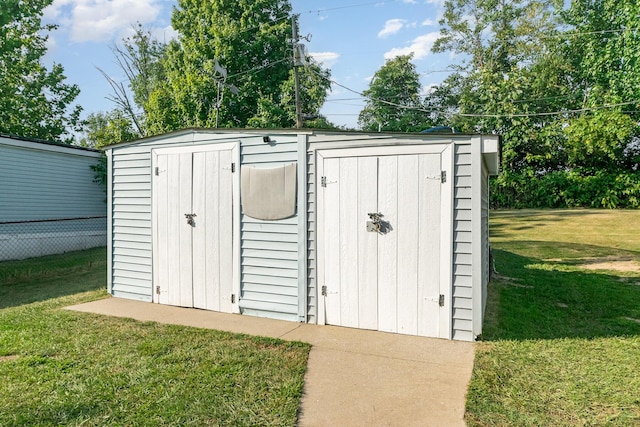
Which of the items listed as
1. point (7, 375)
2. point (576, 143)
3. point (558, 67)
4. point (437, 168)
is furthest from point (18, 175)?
point (558, 67)

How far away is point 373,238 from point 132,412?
8.03 ft

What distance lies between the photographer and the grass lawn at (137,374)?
2410 millimetres

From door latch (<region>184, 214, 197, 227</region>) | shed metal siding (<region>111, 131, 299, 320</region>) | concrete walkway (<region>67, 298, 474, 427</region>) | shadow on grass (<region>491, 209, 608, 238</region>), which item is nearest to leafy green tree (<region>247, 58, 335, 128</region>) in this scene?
shadow on grass (<region>491, 209, 608, 238</region>)

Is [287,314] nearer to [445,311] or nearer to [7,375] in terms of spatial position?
[445,311]

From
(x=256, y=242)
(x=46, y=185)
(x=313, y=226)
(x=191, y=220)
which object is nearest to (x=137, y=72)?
(x=46, y=185)

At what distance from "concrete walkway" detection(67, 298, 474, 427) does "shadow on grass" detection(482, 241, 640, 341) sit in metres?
0.77

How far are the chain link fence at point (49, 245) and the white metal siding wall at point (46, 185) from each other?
A: 0.30m

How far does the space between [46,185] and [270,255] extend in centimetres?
855

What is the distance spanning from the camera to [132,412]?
2.43 m

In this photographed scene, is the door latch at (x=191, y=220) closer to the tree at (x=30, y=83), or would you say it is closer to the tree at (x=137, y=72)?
the tree at (x=30, y=83)

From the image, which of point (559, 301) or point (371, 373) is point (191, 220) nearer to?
point (371, 373)

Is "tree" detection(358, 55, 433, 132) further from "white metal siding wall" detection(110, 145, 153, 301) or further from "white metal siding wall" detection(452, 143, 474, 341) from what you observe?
"white metal siding wall" detection(452, 143, 474, 341)

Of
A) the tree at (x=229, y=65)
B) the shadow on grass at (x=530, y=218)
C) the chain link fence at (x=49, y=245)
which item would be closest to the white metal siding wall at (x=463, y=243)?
Answer: the chain link fence at (x=49, y=245)

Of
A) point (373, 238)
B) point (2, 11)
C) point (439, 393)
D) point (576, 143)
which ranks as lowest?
point (439, 393)
